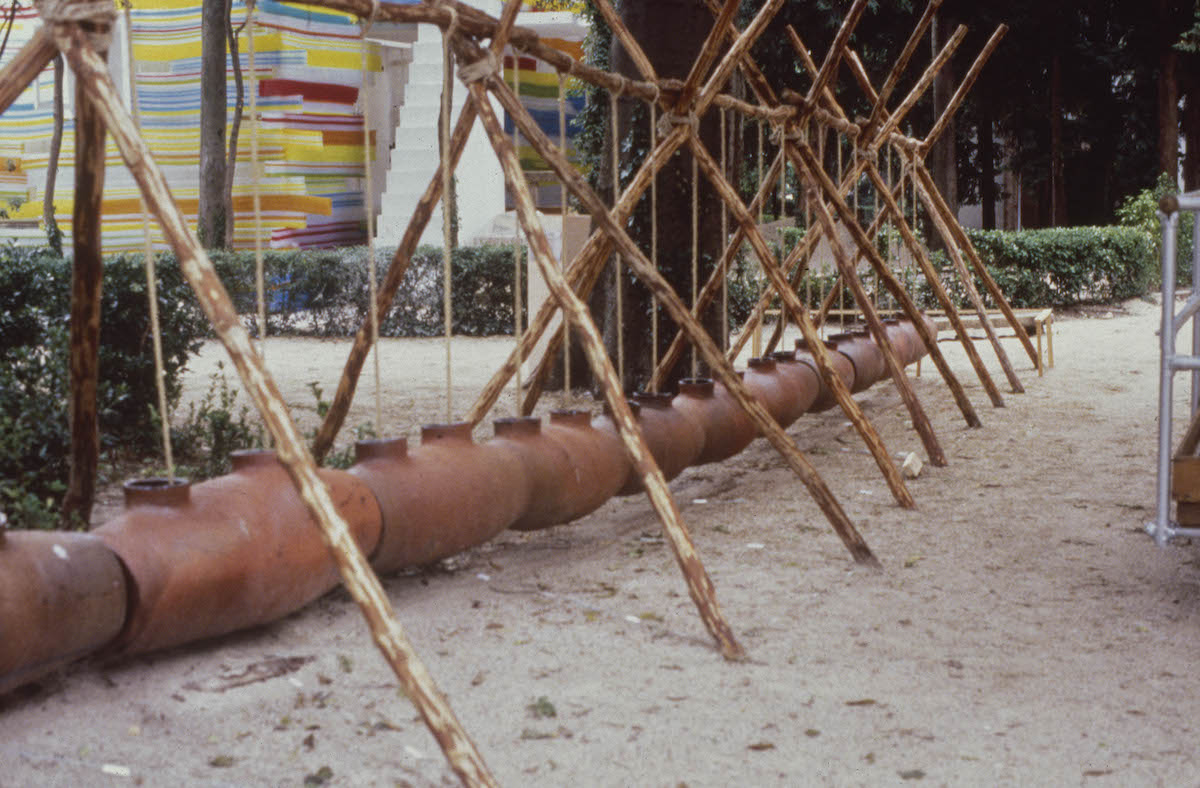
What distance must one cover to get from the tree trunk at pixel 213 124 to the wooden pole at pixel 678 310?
39.9 ft

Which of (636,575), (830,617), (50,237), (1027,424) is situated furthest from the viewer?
(50,237)

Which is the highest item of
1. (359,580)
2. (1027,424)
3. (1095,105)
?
(1095,105)

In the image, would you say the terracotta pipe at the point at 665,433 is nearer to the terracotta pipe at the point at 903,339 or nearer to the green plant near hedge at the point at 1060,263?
the terracotta pipe at the point at 903,339

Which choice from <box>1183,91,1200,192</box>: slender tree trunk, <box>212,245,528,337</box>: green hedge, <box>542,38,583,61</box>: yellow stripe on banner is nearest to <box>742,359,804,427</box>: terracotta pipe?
<box>212,245,528,337</box>: green hedge

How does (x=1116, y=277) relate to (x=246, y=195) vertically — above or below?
below

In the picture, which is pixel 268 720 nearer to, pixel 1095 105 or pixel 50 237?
pixel 50 237

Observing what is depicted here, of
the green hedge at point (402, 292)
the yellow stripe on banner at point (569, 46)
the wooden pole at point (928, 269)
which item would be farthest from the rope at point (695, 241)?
the yellow stripe on banner at point (569, 46)

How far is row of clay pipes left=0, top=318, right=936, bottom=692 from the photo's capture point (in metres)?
3.12

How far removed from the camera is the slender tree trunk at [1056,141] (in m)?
26.2

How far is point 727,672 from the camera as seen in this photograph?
385 cm

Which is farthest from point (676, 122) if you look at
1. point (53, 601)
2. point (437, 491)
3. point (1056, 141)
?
point (1056, 141)

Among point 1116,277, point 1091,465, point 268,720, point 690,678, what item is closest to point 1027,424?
point 1091,465

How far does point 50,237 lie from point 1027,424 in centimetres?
964

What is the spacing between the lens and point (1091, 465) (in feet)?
24.2
